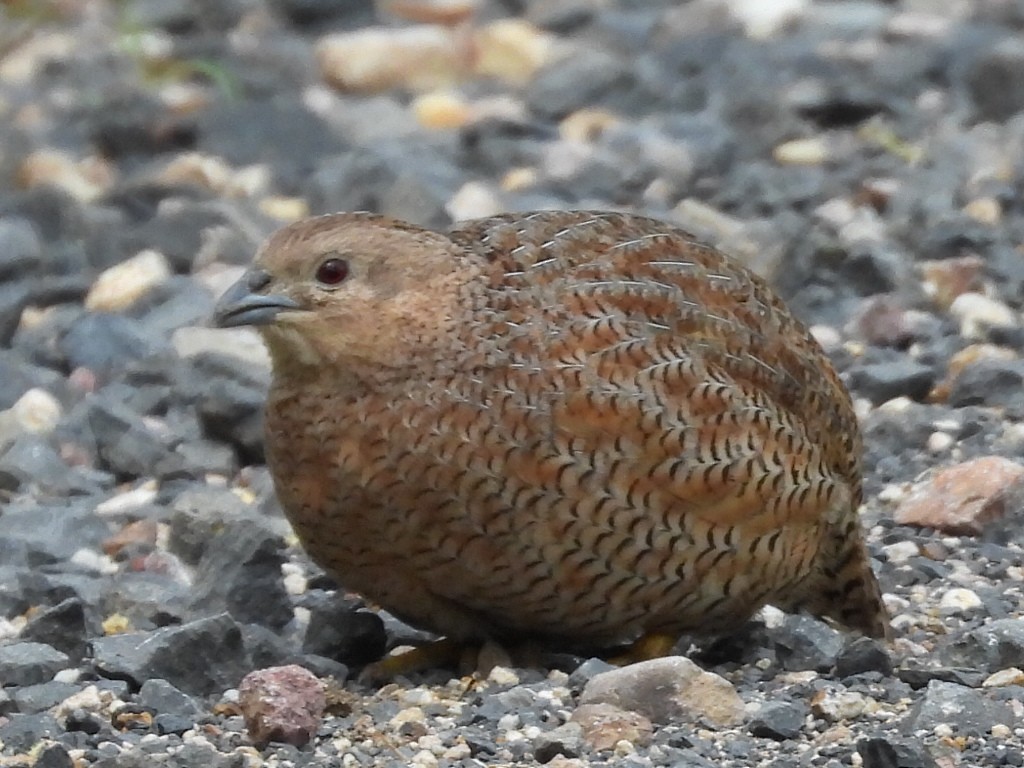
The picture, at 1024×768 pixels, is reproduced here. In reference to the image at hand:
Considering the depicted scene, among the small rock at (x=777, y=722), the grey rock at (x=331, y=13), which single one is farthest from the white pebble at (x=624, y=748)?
the grey rock at (x=331, y=13)

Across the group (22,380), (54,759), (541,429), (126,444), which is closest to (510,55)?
(22,380)

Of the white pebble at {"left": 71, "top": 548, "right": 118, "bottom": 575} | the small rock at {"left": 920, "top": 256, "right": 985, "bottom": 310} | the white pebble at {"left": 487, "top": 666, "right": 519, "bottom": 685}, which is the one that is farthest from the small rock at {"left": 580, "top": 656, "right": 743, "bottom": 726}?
the small rock at {"left": 920, "top": 256, "right": 985, "bottom": 310}

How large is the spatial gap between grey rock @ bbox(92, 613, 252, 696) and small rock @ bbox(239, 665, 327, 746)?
28 cm

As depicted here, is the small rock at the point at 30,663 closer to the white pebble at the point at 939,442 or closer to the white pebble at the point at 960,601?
the white pebble at the point at 960,601

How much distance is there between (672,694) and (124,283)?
415cm

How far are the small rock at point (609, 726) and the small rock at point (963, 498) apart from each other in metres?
1.70

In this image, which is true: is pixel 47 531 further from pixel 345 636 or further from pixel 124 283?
pixel 124 283

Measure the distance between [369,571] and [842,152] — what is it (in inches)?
199

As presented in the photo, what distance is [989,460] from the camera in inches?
240

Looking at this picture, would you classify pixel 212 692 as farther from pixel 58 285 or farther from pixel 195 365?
pixel 58 285

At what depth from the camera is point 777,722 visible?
4551 millimetres

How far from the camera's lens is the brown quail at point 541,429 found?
16.3 ft

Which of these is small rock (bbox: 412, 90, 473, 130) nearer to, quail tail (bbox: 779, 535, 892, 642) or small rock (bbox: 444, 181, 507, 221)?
small rock (bbox: 444, 181, 507, 221)

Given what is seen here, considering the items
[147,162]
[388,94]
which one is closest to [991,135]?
[388,94]
